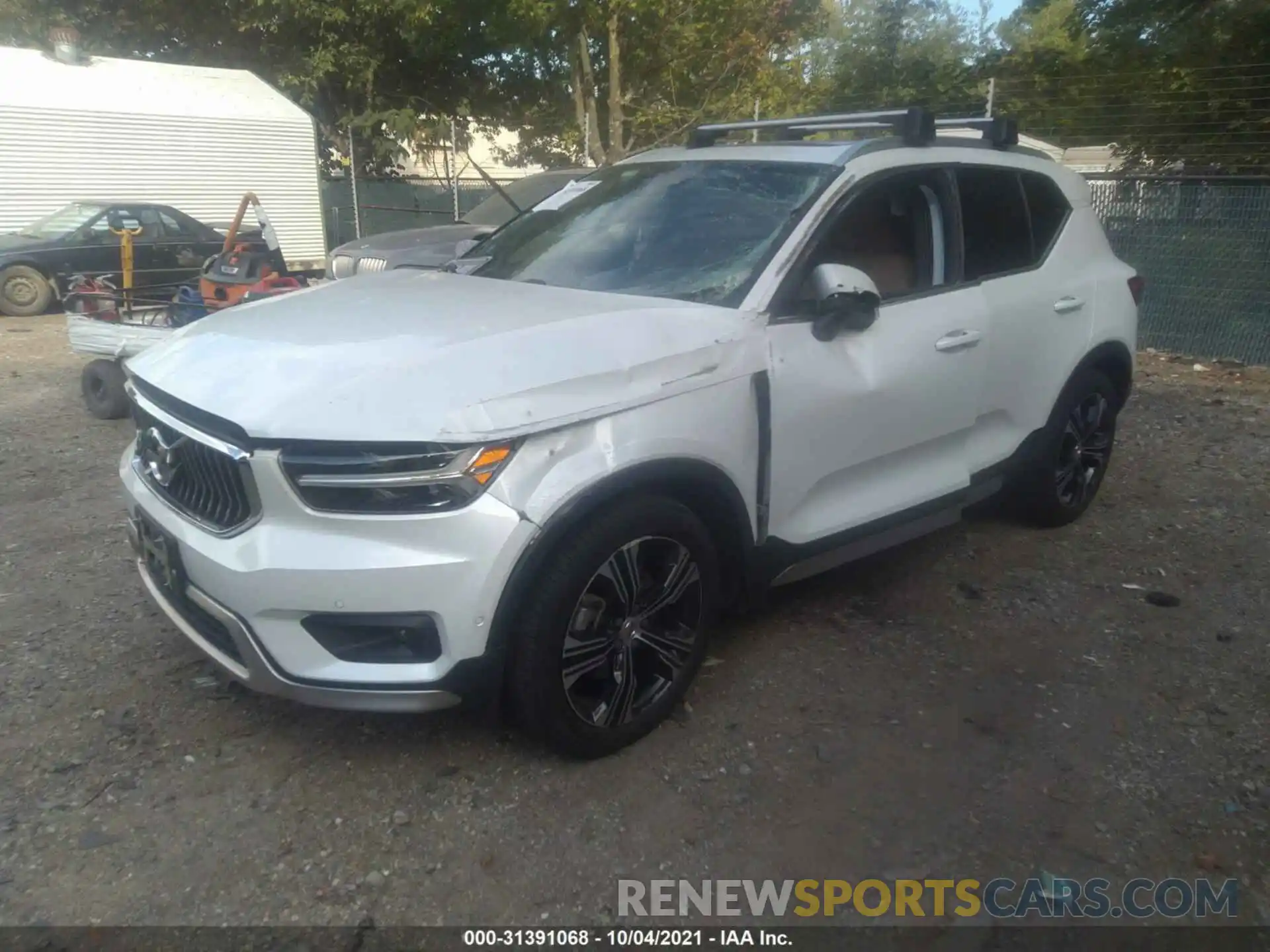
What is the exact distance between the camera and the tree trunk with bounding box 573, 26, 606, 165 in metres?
17.5

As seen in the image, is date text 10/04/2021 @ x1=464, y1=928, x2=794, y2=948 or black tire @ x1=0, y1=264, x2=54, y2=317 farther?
black tire @ x1=0, y1=264, x2=54, y2=317

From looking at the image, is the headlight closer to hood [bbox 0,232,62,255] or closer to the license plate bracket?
the license plate bracket

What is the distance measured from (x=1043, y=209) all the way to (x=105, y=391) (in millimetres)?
5959

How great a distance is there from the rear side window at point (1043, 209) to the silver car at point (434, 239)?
4.59 m

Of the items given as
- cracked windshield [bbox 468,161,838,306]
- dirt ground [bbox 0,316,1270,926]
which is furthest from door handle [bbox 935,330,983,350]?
dirt ground [bbox 0,316,1270,926]

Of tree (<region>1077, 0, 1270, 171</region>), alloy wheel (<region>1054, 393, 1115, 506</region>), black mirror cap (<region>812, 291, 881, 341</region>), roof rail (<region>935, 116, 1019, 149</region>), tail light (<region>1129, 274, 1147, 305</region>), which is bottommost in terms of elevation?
alloy wheel (<region>1054, 393, 1115, 506</region>)

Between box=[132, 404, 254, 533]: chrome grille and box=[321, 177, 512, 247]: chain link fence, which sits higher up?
box=[321, 177, 512, 247]: chain link fence

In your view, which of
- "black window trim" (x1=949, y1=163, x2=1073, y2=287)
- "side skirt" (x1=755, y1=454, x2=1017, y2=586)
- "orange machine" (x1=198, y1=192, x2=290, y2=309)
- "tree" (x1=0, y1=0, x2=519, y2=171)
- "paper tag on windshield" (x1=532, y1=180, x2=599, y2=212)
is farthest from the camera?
"tree" (x1=0, y1=0, x2=519, y2=171)

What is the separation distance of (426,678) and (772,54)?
76.6 feet

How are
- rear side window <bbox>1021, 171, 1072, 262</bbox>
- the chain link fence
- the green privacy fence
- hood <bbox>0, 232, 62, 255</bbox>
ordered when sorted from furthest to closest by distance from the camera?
the chain link fence
hood <bbox>0, 232, 62, 255</bbox>
the green privacy fence
rear side window <bbox>1021, 171, 1072, 262</bbox>

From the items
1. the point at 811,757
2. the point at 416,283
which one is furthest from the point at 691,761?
the point at 416,283

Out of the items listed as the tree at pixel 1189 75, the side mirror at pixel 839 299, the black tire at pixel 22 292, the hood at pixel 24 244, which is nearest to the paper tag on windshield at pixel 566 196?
the side mirror at pixel 839 299

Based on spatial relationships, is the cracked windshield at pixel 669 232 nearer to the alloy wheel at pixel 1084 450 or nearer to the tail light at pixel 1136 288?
the alloy wheel at pixel 1084 450

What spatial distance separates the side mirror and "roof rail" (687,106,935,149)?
92 centimetres
